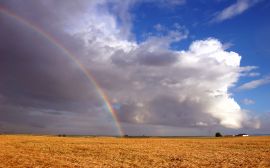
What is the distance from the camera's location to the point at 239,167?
31312mm

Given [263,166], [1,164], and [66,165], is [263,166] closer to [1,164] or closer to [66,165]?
[66,165]

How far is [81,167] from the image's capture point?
3075cm

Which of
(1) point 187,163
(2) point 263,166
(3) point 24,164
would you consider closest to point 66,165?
(3) point 24,164

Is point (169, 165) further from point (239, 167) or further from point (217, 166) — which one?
point (239, 167)

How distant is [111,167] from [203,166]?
8768mm

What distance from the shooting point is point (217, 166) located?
32000 mm

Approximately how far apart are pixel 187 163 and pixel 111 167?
319 inches

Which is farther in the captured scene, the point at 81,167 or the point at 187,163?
the point at 187,163

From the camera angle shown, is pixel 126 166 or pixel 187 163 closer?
pixel 126 166

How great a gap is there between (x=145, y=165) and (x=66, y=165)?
25.0 ft

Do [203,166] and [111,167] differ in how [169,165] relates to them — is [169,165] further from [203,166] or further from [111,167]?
[111,167]

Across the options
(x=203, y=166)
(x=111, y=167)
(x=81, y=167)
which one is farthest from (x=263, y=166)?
(x=81, y=167)

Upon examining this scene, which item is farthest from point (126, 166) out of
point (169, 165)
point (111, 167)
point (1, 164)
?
point (1, 164)

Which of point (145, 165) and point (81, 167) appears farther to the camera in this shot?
point (145, 165)
